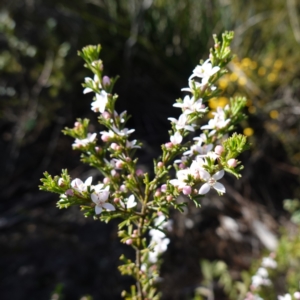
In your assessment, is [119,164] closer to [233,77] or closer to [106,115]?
[106,115]

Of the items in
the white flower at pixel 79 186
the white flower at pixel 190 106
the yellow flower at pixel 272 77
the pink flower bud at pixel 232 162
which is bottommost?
the pink flower bud at pixel 232 162

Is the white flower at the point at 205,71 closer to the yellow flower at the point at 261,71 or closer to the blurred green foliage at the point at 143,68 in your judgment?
the blurred green foliage at the point at 143,68

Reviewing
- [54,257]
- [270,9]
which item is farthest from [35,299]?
[270,9]

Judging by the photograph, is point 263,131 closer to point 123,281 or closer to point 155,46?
point 155,46

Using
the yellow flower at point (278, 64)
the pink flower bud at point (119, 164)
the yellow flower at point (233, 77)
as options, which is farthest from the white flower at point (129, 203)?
the yellow flower at point (278, 64)

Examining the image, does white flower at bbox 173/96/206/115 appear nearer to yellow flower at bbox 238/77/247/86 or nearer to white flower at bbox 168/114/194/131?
white flower at bbox 168/114/194/131

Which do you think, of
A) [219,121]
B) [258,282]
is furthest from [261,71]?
[219,121]

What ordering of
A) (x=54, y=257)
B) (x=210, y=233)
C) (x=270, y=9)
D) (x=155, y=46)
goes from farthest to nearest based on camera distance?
(x=270, y=9)
(x=155, y=46)
(x=210, y=233)
(x=54, y=257)
